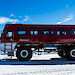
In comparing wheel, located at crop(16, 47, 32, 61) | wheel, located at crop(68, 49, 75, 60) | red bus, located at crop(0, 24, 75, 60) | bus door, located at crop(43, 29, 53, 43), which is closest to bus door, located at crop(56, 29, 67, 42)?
red bus, located at crop(0, 24, 75, 60)

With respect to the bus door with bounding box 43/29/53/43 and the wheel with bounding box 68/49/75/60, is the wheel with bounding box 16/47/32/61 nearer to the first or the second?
the bus door with bounding box 43/29/53/43

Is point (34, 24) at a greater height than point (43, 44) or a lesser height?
greater

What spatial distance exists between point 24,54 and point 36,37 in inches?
73.5

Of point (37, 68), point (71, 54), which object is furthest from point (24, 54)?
point (71, 54)

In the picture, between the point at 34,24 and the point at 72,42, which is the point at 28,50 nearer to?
the point at 34,24

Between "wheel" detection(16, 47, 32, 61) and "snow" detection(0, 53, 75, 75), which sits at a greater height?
"wheel" detection(16, 47, 32, 61)

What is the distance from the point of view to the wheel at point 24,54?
1132 cm

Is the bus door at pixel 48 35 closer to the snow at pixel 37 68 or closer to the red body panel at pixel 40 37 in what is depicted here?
the red body panel at pixel 40 37

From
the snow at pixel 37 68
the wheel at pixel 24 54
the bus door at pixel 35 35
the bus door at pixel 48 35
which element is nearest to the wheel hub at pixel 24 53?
the wheel at pixel 24 54

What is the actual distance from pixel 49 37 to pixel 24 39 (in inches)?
90.3

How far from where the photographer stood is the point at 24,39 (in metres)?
11.6

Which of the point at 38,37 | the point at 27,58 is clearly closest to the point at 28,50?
the point at 27,58

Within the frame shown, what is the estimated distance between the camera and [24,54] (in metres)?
11.4

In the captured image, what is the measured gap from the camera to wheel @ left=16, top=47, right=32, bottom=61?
11.3 m
